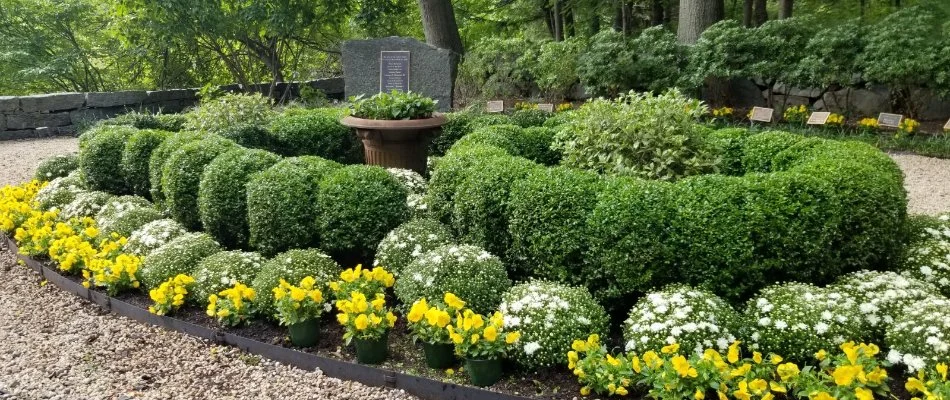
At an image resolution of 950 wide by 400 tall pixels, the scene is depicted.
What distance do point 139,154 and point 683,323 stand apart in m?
4.97

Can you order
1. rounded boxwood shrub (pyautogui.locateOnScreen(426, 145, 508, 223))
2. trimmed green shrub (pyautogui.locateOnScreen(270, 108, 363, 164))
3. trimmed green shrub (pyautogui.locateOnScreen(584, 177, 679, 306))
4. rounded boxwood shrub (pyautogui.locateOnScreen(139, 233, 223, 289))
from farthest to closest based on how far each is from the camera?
1. trimmed green shrub (pyautogui.locateOnScreen(270, 108, 363, 164))
2. rounded boxwood shrub (pyautogui.locateOnScreen(426, 145, 508, 223))
3. rounded boxwood shrub (pyautogui.locateOnScreen(139, 233, 223, 289))
4. trimmed green shrub (pyautogui.locateOnScreen(584, 177, 679, 306))

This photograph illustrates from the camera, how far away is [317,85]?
15273 millimetres

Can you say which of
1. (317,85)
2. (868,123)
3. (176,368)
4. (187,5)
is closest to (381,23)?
(317,85)

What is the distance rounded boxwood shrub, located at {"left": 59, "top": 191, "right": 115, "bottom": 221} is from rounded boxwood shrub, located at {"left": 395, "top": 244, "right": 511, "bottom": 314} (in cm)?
342

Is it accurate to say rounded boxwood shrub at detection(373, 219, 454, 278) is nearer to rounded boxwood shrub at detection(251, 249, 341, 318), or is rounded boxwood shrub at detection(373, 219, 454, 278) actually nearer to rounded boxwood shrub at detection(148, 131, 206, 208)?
rounded boxwood shrub at detection(251, 249, 341, 318)

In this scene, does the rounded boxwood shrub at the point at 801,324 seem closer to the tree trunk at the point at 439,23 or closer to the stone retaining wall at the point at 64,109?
the stone retaining wall at the point at 64,109

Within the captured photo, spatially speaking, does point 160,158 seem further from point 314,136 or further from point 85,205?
point 314,136

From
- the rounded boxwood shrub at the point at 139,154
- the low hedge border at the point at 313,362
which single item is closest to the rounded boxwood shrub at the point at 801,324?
the low hedge border at the point at 313,362

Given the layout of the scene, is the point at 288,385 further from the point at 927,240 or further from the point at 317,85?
the point at 317,85

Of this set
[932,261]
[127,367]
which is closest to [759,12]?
[932,261]

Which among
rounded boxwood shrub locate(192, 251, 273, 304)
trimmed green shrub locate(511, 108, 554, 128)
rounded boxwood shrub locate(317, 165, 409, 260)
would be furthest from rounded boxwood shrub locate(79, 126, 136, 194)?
trimmed green shrub locate(511, 108, 554, 128)

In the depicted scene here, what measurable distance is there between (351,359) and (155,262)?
1753 millimetres

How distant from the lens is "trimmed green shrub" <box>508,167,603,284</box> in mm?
3664

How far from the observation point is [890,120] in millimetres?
8609
